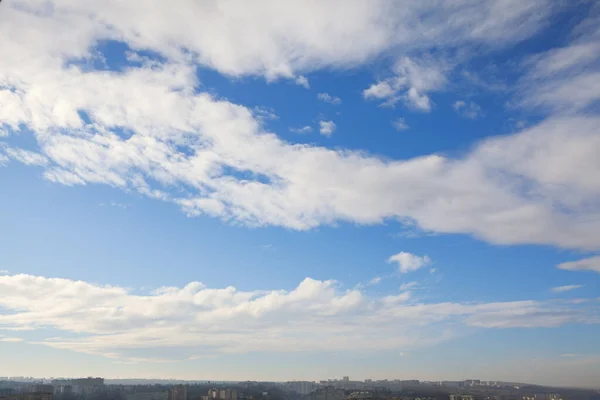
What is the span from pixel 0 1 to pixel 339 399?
105 metres

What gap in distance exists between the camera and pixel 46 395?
69.2 m

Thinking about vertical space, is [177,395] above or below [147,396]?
above

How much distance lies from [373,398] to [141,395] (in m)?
48.4

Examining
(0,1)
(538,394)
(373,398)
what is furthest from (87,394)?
(0,1)

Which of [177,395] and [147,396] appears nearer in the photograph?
[177,395]

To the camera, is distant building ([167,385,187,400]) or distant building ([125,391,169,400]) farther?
distant building ([167,385,187,400])

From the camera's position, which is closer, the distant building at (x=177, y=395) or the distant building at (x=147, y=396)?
the distant building at (x=147, y=396)

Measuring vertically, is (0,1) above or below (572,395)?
above

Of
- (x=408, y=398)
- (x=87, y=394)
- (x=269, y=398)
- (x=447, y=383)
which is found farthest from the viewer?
(x=447, y=383)

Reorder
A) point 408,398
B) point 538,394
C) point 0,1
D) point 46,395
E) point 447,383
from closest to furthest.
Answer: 1. point 0,1
2. point 46,395
3. point 538,394
4. point 408,398
5. point 447,383

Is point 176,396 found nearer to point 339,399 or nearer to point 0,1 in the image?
point 339,399

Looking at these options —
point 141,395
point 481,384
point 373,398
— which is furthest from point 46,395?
point 481,384

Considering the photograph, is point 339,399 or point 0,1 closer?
point 0,1

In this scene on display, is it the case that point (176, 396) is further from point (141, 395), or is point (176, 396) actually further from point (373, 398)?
point (373, 398)
